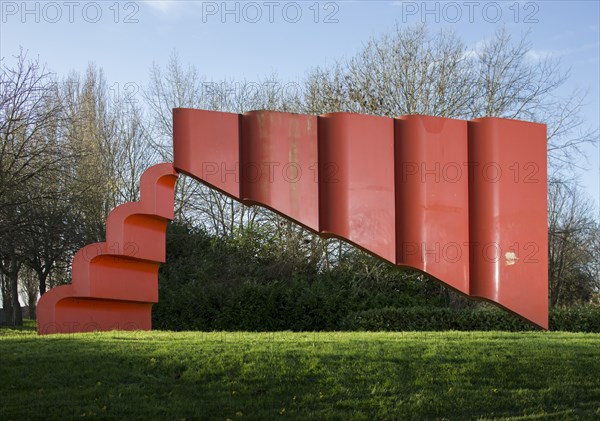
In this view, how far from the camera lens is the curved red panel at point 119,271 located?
14680 mm

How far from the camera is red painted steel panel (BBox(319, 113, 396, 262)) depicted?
45.1 feet

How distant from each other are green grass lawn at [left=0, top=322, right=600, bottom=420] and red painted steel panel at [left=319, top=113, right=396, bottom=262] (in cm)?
246

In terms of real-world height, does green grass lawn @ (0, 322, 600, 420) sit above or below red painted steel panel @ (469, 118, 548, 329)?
below

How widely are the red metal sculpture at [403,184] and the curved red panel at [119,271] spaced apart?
0.10 metres

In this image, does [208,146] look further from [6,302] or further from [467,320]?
[6,302]

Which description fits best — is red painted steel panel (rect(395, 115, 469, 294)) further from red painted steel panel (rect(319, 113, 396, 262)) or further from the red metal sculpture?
red painted steel panel (rect(319, 113, 396, 262))

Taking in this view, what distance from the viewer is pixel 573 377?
10.5 meters

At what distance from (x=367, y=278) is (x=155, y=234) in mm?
9040

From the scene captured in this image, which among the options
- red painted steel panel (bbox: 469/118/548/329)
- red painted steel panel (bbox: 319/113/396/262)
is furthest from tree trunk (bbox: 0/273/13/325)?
red painted steel panel (bbox: 469/118/548/329)

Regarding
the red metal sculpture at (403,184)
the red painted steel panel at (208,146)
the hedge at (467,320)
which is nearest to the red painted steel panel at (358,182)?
the red metal sculpture at (403,184)

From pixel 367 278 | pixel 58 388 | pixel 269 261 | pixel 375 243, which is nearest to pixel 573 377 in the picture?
pixel 375 243

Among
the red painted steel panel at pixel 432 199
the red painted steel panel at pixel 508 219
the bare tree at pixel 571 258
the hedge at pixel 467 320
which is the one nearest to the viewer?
the red painted steel panel at pixel 432 199

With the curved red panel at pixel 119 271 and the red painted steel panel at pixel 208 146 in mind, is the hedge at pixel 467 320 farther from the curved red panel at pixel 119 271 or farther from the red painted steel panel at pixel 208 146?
the red painted steel panel at pixel 208 146

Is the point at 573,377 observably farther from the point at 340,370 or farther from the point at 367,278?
the point at 367,278
